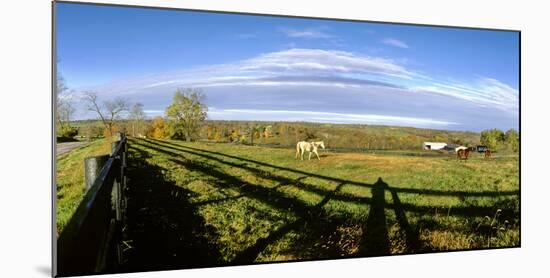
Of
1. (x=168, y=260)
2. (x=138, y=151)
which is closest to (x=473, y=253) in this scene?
(x=168, y=260)

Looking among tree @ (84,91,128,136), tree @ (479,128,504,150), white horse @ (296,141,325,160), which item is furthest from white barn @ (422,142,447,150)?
tree @ (84,91,128,136)

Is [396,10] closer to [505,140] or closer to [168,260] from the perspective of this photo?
[505,140]

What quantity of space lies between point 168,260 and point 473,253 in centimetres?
299

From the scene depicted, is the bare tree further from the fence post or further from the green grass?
the fence post

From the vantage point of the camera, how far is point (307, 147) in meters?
5.28

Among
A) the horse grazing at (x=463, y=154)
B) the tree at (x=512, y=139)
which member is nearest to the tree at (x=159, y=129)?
the horse grazing at (x=463, y=154)

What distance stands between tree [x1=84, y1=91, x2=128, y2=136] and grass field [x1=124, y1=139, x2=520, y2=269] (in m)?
0.28

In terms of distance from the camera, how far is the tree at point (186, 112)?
4.88m

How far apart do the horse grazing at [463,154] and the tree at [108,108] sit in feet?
10.9

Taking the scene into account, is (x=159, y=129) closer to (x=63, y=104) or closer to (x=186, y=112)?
(x=186, y=112)

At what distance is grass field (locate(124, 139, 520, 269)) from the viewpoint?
4.82m

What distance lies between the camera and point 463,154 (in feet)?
19.3

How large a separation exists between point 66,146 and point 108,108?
0.46 metres

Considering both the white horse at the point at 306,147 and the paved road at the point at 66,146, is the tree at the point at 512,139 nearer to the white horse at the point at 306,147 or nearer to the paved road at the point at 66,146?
the white horse at the point at 306,147
